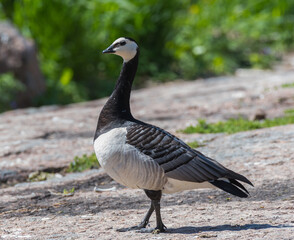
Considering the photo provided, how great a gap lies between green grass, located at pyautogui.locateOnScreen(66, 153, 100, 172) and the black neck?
186cm

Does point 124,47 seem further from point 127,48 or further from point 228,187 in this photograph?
point 228,187

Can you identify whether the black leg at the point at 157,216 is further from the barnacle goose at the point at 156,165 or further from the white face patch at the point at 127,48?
the white face patch at the point at 127,48

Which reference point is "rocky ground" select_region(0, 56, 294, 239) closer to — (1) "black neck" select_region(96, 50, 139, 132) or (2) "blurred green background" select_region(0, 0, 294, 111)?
(1) "black neck" select_region(96, 50, 139, 132)

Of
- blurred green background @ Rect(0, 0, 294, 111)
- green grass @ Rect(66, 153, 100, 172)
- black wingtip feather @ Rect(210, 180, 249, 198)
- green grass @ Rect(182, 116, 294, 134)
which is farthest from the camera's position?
blurred green background @ Rect(0, 0, 294, 111)

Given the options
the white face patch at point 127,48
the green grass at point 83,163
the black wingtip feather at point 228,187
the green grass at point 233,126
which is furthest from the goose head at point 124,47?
the green grass at point 233,126

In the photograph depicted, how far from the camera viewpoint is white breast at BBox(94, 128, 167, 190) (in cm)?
391

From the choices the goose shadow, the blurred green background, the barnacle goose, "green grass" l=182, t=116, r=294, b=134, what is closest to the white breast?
the barnacle goose

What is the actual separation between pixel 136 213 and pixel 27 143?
287 centimetres

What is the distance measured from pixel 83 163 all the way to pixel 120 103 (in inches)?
78.4

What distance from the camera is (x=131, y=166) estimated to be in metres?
3.91

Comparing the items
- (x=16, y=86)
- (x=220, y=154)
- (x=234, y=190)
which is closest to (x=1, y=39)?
(x=16, y=86)

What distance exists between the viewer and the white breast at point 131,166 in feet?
12.8

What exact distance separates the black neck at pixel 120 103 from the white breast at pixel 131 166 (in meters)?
0.39

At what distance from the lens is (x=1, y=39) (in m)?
10.9
